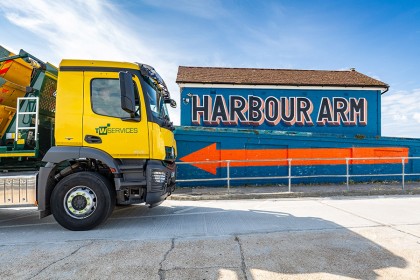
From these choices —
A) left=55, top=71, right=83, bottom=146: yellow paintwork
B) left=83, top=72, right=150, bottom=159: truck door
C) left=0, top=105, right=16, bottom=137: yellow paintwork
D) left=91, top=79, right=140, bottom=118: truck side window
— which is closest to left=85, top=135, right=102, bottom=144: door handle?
left=83, top=72, right=150, bottom=159: truck door

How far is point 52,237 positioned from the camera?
4.84 m

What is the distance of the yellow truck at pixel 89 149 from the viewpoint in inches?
200

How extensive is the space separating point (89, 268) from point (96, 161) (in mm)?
2418

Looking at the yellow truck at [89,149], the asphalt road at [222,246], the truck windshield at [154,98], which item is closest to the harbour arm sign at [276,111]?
the truck windshield at [154,98]

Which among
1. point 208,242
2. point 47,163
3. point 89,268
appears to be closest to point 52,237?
point 47,163

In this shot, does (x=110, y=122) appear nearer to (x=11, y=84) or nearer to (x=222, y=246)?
(x=11, y=84)

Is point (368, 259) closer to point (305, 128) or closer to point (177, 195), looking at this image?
point (177, 195)

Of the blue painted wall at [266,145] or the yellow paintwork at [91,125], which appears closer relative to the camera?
the yellow paintwork at [91,125]

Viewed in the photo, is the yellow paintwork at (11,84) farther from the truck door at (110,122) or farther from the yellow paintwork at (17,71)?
the truck door at (110,122)

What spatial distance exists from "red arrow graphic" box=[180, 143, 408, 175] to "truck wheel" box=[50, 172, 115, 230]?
20.9 ft

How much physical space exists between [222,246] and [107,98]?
3438 millimetres

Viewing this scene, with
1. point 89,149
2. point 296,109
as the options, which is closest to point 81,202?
point 89,149

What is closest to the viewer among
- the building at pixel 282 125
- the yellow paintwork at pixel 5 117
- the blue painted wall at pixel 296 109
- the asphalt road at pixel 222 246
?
the asphalt road at pixel 222 246

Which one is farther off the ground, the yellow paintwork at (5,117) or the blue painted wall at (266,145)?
the yellow paintwork at (5,117)
